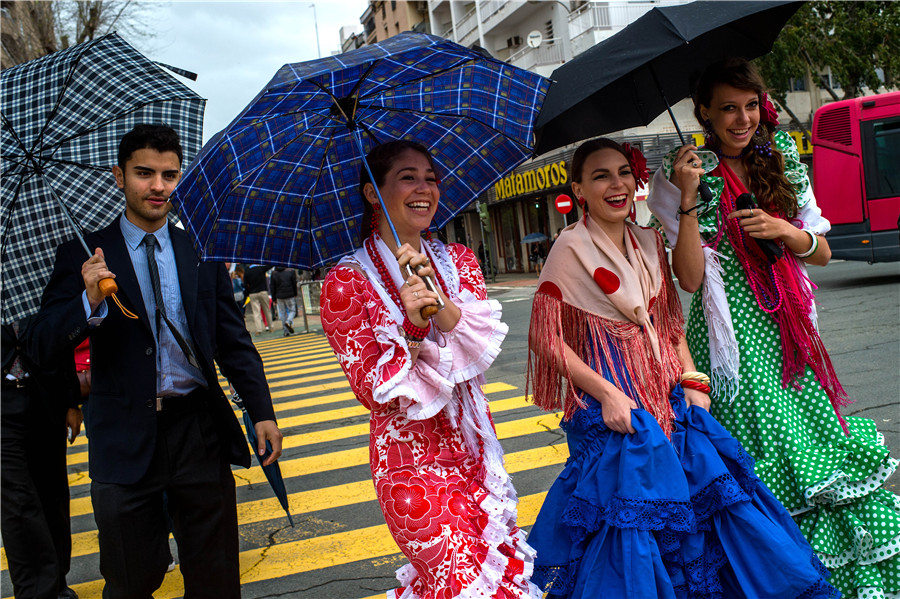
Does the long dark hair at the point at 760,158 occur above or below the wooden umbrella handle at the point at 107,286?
above

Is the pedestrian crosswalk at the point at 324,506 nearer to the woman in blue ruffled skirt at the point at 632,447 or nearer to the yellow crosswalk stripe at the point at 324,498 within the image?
the yellow crosswalk stripe at the point at 324,498

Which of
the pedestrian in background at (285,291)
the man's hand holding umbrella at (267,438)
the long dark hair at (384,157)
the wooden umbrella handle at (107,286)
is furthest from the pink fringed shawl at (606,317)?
the pedestrian in background at (285,291)

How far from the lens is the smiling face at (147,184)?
2857mm

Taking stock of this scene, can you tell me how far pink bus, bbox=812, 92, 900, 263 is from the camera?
533 inches

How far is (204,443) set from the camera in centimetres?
284

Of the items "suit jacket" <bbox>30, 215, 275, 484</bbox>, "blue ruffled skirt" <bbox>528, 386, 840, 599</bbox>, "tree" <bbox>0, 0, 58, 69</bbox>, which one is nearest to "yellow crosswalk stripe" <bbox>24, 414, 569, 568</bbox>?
"suit jacket" <bbox>30, 215, 275, 484</bbox>

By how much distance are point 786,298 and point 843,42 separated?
22.9 m

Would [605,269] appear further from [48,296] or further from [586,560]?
[48,296]

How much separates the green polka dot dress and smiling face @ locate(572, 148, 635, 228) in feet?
1.01

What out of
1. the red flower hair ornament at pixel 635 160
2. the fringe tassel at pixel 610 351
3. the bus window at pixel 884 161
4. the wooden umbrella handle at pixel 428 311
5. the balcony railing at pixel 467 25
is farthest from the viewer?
the balcony railing at pixel 467 25

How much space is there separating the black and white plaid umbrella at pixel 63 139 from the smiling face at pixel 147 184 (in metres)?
0.32

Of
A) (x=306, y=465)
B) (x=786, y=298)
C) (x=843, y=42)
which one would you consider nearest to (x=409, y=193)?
(x=786, y=298)

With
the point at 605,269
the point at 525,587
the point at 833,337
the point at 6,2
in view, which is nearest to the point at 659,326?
the point at 605,269

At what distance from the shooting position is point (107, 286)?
8.37ft
